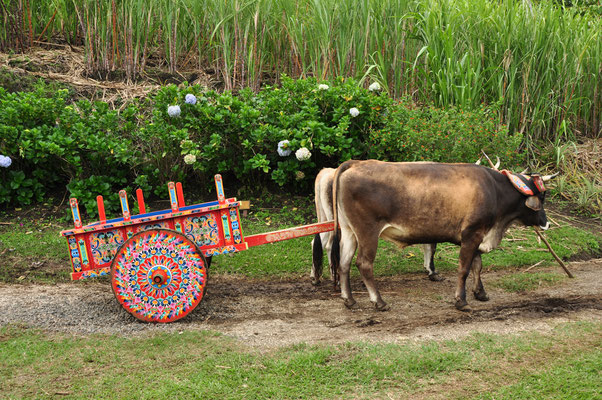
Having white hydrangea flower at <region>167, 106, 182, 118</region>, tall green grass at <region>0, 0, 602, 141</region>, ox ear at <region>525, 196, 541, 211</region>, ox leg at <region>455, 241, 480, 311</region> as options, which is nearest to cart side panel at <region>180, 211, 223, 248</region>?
ox leg at <region>455, 241, 480, 311</region>

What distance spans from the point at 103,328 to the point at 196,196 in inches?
125

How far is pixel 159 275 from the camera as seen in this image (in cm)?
474

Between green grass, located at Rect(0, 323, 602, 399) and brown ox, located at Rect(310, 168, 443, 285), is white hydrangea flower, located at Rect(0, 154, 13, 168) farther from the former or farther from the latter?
brown ox, located at Rect(310, 168, 443, 285)

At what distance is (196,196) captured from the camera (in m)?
7.76

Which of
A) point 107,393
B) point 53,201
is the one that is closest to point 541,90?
point 53,201

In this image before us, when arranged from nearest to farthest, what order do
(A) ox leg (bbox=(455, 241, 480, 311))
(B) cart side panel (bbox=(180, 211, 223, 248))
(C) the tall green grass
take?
(B) cart side panel (bbox=(180, 211, 223, 248)), (A) ox leg (bbox=(455, 241, 480, 311)), (C) the tall green grass

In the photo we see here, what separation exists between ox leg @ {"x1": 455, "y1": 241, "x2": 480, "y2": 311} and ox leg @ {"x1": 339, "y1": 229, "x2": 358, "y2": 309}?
0.90 meters

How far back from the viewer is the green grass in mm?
3818

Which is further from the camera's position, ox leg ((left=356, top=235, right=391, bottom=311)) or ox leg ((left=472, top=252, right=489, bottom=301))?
ox leg ((left=472, top=252, right=489, bottom=301))

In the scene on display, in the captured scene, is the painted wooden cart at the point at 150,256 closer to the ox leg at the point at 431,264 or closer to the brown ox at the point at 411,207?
the brown ox at the point at 411,207

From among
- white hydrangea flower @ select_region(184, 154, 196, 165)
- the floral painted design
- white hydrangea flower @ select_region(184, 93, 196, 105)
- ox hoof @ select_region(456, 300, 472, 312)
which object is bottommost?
ox hoof @ select_region(456, 300, 472, 312)

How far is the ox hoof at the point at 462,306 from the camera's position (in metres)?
5.26

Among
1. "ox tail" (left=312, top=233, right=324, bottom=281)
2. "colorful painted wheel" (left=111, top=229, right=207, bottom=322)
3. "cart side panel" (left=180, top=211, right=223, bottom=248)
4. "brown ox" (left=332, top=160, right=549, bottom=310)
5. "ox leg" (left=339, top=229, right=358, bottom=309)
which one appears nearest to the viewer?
"colorful painted wheel" (left=111, top=229, right=207, bottom=322)

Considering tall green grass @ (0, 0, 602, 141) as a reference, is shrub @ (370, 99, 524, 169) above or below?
below
